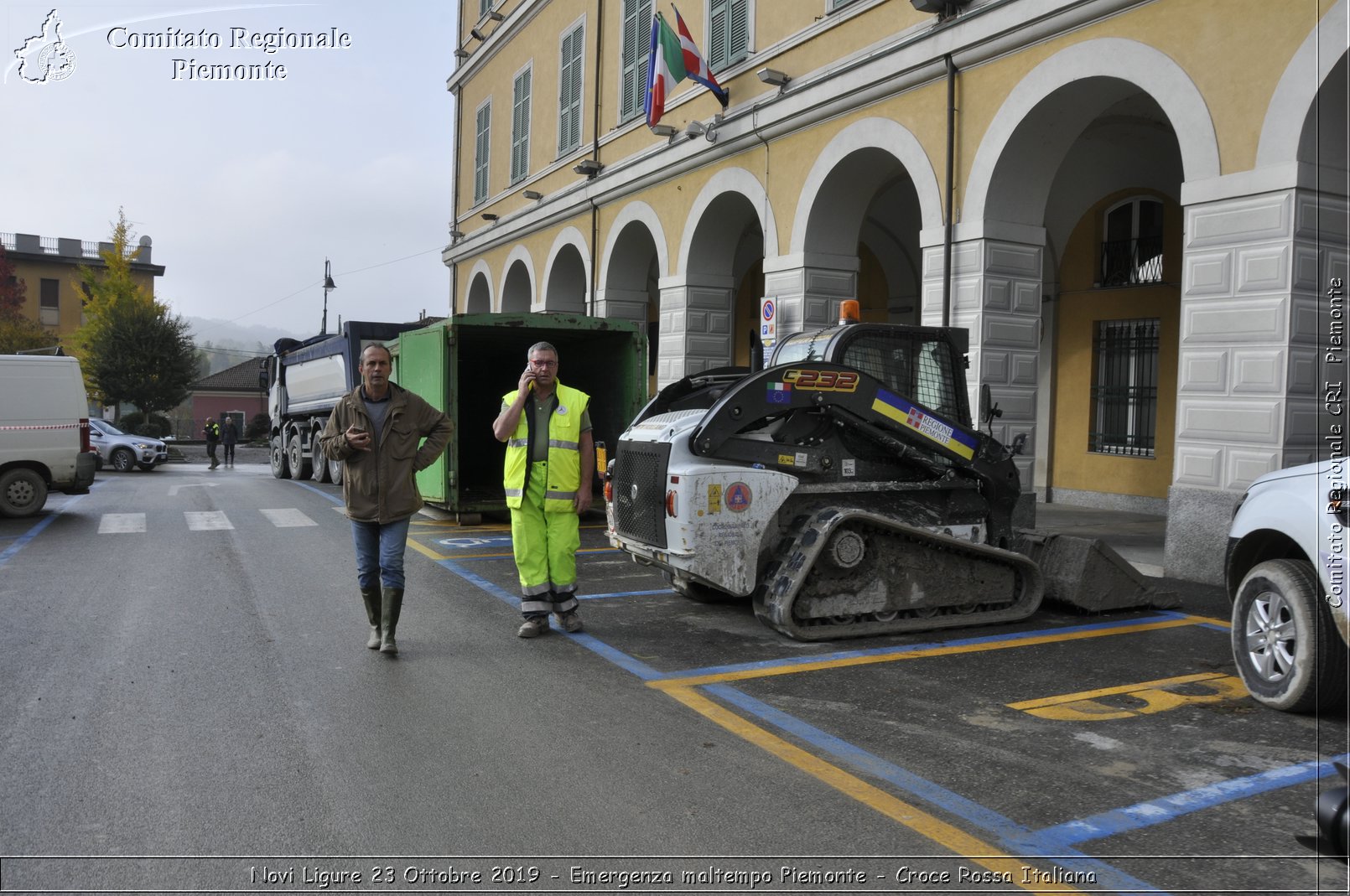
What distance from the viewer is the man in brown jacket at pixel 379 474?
6.33 meters

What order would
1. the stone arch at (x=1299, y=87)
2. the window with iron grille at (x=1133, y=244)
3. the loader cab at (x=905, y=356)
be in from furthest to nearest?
1. the window with iron grille at (x=1133, y=244)
2. the stone arch at (x=1299, y=87)
3. the loader cab at (x=905, y=356)

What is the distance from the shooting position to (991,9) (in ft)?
36.8

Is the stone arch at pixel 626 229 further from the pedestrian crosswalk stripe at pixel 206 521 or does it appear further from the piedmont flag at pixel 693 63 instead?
the pedestrian crosswalk stripe at pixel 206 521

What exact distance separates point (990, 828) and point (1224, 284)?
271 inches

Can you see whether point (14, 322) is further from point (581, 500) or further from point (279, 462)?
point (581, 500)

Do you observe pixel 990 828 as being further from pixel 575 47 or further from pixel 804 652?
pixel 575 47

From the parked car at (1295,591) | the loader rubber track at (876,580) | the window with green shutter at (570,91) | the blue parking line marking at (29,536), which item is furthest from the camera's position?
the window with green shutter at (570,91)

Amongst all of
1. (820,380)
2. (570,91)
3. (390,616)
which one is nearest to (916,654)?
(820,380)

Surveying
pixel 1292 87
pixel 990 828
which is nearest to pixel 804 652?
pixel 990 828

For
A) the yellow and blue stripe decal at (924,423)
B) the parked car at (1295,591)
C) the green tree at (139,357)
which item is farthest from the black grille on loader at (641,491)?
the green tree at (139,357)

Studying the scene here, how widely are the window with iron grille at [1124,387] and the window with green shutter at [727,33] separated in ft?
23.0

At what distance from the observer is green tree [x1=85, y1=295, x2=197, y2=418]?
41500mm

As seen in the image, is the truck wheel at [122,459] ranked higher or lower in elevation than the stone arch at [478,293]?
lower

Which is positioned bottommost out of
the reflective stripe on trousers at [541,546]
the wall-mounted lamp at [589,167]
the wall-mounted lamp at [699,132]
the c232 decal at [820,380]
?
the reflective stripe on trousers at [541,546]
